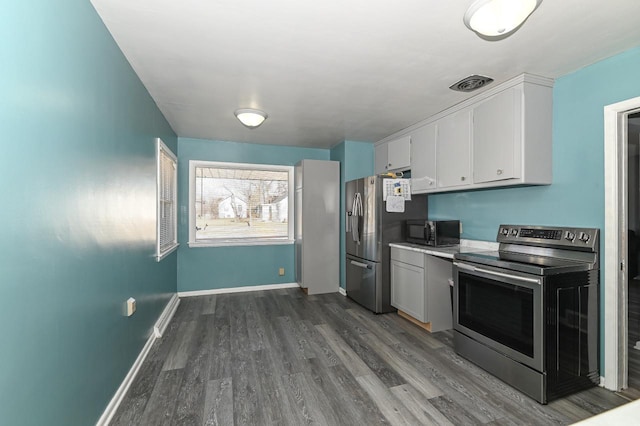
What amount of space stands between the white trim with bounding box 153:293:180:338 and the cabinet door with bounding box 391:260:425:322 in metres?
2.73

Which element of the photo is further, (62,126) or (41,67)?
(62,126)

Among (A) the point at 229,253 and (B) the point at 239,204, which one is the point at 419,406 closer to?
(A) the point at 229,253

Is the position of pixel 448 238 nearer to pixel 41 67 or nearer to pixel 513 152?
pixel 513 152

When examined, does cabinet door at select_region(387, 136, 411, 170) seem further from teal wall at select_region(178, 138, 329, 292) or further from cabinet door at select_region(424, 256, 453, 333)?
teal wall at select_region(178, 138, 329, 292)

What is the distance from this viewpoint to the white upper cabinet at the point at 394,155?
3.87 meters

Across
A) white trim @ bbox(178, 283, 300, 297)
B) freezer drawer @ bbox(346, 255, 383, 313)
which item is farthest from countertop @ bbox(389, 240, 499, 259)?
white trim @ bbox(178, 283, 300, 297)

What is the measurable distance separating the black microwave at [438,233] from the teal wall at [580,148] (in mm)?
646

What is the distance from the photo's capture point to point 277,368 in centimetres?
247

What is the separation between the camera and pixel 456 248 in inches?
126

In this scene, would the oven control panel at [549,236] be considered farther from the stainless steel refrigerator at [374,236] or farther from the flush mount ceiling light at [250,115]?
the flush mount ceiling light at [250,115]

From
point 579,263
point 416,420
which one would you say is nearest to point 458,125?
point 579,263

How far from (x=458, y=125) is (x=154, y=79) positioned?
9.61ft

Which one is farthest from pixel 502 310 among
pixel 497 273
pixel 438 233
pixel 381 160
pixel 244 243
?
pixel 244 243

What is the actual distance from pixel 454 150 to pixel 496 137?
50cm
